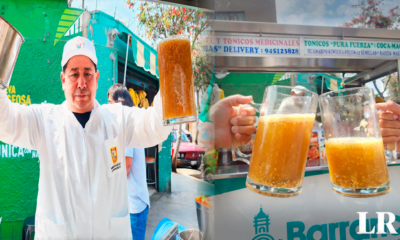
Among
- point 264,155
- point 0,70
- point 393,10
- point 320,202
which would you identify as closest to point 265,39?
point 264,155

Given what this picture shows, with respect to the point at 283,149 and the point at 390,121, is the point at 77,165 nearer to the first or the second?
the point at 283,149

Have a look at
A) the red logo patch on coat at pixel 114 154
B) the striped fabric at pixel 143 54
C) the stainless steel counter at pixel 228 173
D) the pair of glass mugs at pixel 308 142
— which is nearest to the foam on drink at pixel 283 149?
the pair of glass mugs at pixel 308 142

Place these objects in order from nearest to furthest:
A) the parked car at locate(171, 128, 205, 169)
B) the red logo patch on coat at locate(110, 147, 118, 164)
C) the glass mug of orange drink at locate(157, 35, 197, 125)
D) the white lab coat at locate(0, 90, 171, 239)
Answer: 1. the glass mug of orange drink at locate(157, 35, 197, 125)
2. the white lab coat at locate(0, 90, 171, 239)
3. the red logo patch on coat at locate(110, 147, 118, 164)
4. the parked car at locate(171, 128, 205, 169)

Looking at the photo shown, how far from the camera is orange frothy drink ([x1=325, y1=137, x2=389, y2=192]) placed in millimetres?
1033

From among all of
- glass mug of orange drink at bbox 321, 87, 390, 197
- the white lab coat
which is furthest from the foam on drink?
the white lab coat

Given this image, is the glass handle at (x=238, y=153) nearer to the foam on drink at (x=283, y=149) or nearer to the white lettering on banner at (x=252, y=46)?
the foam on drink at (x=283, y=149)

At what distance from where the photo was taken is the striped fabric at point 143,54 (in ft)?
7.49

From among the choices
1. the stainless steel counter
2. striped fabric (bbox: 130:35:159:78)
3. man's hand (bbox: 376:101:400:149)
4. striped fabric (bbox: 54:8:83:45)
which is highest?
striped fabric (bbox: 54:8:83:45)

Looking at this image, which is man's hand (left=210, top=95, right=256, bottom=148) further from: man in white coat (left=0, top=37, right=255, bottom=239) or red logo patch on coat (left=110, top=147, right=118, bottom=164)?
red logo patch on coat (left=110, top=147, right=118, bottom=164)

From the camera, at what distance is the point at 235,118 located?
1.29m

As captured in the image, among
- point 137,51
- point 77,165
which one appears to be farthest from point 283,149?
point 137,51

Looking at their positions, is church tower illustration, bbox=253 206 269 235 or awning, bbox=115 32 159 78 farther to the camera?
awning, bbox=115 32 159 78

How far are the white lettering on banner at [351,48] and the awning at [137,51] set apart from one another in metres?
1.46

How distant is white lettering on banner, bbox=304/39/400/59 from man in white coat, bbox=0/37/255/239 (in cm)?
83
